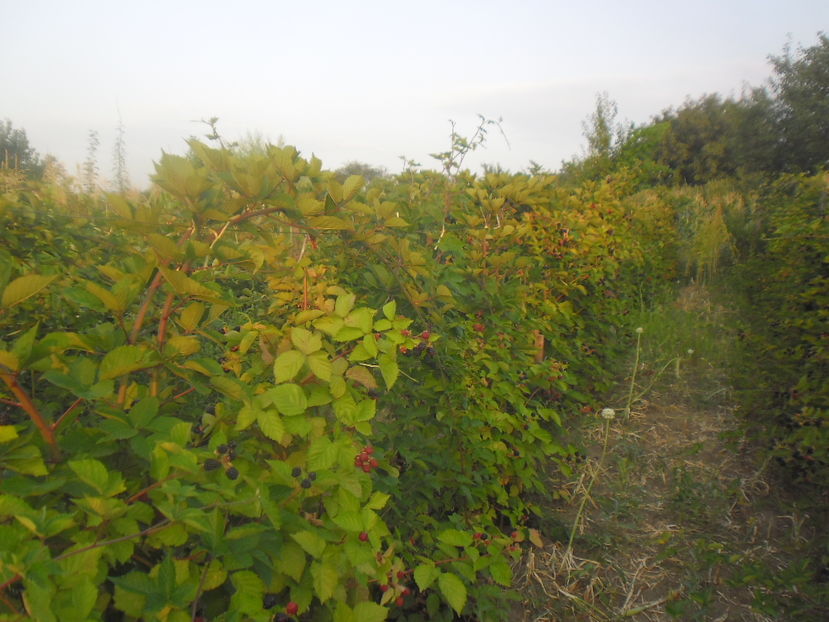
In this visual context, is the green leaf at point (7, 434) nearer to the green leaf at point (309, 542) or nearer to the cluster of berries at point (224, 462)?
the cluster of berries at point (224, 462)

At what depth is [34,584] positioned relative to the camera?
61 cm

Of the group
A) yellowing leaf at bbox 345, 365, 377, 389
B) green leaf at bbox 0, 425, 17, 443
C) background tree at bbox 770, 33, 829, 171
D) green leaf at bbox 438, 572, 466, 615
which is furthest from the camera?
background tree at bbox 770, 33, 829, 171

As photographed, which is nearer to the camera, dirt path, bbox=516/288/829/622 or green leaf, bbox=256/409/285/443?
green leaf, bbox=256/409/285/443

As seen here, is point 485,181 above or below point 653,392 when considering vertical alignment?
above

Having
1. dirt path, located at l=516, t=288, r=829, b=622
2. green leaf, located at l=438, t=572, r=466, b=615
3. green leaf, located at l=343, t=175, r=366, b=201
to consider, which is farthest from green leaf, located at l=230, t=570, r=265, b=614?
dirt path, located at l=516, t=288, r=829, b=622

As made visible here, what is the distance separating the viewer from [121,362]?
3.01 ft

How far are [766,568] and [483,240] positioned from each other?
1.82 meters

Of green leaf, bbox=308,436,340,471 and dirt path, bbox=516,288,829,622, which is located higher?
green leaf, bbox=308,436,340,471

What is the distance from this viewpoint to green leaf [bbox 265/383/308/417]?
1032 millimetres

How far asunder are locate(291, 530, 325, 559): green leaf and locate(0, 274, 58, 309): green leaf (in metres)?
0.59

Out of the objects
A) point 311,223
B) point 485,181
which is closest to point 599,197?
point 485,181

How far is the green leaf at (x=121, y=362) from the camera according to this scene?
35.8 inches

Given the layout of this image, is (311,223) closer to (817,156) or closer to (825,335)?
(825,335)

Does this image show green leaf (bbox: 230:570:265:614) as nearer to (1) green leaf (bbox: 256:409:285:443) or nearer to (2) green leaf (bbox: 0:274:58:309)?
(1) green leaf (bbox: 256:409:285:443)
